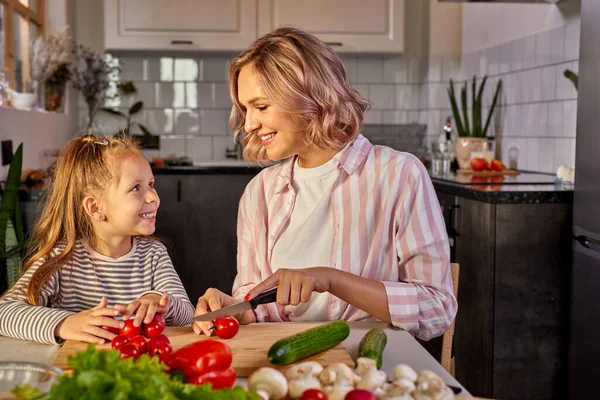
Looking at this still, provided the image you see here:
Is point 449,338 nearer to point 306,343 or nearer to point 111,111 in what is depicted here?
point 306,343

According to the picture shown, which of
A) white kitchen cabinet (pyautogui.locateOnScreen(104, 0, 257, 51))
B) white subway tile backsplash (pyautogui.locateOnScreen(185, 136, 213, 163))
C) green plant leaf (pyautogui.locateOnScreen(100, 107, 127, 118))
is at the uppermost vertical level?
white kitchen cabinet (pyautogui.locateOnScreen(104, 0, 257, 51))

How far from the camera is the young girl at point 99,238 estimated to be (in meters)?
1.71

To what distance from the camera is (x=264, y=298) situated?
1.37 metres

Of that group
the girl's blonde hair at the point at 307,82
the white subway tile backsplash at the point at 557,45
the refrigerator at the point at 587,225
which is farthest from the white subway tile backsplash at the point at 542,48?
the girl's blonde hair at the point at 307,82

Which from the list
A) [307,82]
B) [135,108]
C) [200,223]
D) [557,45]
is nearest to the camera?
[307,82]

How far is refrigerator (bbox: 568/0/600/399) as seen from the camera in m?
2.68

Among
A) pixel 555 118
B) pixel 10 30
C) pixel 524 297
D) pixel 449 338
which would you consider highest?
pixel 10 30

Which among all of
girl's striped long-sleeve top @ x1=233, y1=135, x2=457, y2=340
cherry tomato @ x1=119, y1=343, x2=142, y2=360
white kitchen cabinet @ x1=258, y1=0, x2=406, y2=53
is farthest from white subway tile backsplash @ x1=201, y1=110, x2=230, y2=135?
cherry tomato @ x1=119, y1=343, x2=142, y2=360

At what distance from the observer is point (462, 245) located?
127 inches

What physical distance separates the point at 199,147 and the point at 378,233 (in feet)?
12.6

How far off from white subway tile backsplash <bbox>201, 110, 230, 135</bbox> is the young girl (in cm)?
351

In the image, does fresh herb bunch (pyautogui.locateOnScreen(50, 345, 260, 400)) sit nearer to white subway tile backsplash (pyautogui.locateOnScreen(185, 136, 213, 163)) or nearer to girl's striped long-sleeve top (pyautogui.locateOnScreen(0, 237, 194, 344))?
girl's striped long-sleeve top (pyautogui.locateOnScreen(0, 237, 194, 344))

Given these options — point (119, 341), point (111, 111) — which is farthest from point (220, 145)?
point (119, 341)

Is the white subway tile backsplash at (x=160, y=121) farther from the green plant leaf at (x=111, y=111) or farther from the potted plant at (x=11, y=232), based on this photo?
the potted plant at (x=11, y=232)
